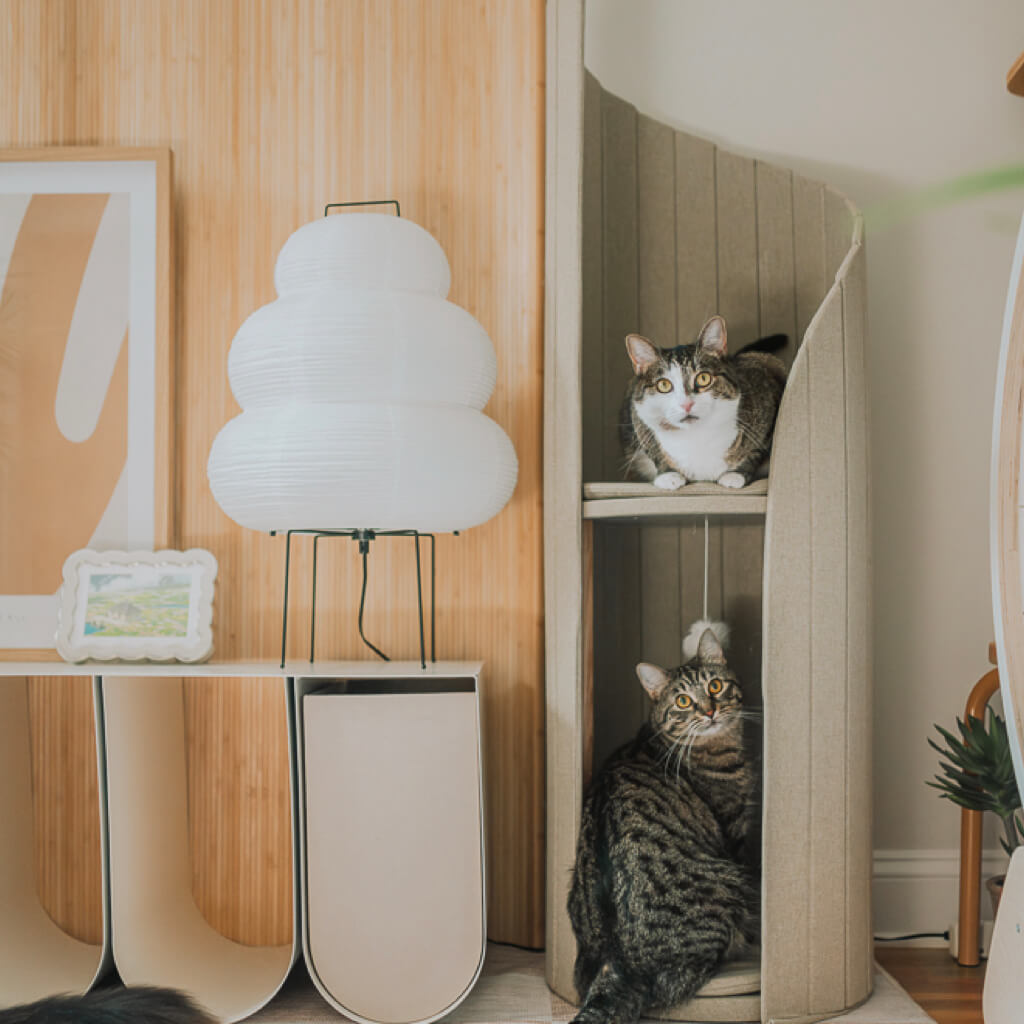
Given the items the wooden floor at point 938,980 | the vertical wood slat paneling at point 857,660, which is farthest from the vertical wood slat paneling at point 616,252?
the wooden floor at point 938,980

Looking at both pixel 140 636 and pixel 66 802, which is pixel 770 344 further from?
pixel 66 802

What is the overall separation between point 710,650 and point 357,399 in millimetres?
728

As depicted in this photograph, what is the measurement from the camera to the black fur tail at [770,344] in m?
1.60

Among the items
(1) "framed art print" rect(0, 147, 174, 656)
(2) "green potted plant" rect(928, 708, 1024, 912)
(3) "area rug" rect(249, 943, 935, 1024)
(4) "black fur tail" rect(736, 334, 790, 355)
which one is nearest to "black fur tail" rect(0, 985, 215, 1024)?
(3) "area rug" rect(249, 943, 935, 1024)

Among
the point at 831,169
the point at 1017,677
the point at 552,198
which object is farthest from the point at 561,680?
A: the point at 831,169

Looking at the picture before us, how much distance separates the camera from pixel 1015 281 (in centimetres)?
124

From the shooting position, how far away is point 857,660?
138 centimetres

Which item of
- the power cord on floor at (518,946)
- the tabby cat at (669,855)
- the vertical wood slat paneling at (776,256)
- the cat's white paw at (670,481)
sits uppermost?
the vertical wood slat paneling at (776,256)

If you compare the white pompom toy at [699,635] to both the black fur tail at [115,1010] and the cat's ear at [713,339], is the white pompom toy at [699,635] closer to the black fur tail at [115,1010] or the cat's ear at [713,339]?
the cat's ear at [713,339]

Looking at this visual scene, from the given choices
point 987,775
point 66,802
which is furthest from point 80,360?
point 987,775

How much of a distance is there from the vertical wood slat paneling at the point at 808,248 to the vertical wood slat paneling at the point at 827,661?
0.31 m

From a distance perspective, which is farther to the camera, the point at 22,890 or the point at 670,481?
the point at 22,890

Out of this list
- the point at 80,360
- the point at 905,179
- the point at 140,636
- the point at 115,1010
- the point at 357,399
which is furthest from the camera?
the point at 905,179

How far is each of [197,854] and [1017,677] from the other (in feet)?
4.85
